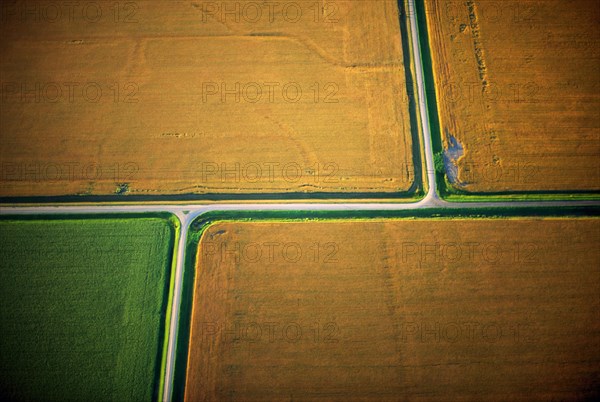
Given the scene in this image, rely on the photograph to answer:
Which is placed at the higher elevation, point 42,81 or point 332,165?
point 42,81

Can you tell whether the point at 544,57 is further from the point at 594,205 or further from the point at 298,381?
the point at 298,381

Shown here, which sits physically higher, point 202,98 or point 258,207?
point 202,98

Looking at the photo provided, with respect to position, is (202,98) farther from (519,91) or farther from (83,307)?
(519,91)

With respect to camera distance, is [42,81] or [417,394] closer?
[417,394]

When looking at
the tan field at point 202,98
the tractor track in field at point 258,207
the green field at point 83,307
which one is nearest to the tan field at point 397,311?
the tractor track in field at point 258,207

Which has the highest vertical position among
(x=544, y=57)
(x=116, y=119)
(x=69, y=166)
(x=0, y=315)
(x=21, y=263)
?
(x=544, y=57)

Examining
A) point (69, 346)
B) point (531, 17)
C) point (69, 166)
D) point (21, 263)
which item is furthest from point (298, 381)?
point (531, 17)

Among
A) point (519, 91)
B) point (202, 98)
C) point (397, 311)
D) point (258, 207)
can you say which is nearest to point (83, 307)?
point (258, 207)
